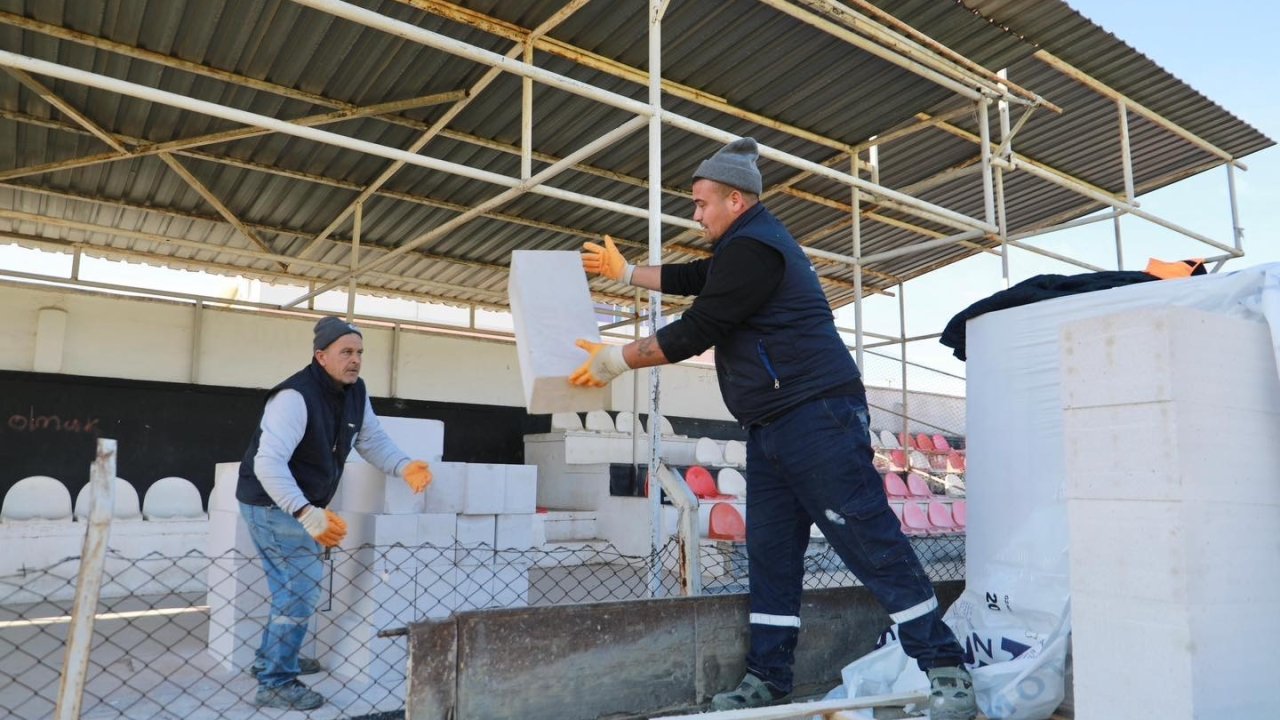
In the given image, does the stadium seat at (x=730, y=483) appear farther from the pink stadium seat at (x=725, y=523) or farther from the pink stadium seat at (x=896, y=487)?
the pink stadium seat at (x=896, y=487)

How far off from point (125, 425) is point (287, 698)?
9.00m

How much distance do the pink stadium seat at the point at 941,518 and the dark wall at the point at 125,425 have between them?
790 cm

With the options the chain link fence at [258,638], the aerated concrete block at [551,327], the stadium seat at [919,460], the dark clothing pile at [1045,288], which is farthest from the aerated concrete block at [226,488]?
the stadium seat at [919,460]

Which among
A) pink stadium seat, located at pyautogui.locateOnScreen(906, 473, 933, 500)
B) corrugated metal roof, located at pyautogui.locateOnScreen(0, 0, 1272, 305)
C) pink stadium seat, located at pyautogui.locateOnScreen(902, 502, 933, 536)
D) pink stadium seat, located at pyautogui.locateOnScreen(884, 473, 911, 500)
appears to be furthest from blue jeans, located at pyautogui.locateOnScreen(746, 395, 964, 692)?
pink stadium seat, located at pyautogui.locateOnScreen(906, 473, 933, 500)

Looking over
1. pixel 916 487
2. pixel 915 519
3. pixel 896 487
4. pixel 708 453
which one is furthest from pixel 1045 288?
pixel 916 487

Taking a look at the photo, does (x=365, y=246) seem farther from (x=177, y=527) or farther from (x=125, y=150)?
(x=177, y=527)

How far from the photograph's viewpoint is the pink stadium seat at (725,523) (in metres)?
8.41

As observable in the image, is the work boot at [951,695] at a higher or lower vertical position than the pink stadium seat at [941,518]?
lower

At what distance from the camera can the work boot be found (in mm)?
2564

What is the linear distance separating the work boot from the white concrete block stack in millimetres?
495

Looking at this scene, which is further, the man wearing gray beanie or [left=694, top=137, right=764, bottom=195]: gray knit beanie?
[left=694, top=137, right=764, bottom=195]: gray knit beanie

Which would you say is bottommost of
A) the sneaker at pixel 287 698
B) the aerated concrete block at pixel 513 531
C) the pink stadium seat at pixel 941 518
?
Result: the sneaker at pixel 287 698

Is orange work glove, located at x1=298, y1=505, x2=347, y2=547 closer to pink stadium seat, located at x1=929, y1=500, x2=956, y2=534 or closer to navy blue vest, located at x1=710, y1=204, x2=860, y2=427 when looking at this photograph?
navy blue vest, located at x1=710, y1=204, x2=860, y2=427

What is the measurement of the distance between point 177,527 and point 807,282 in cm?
683
